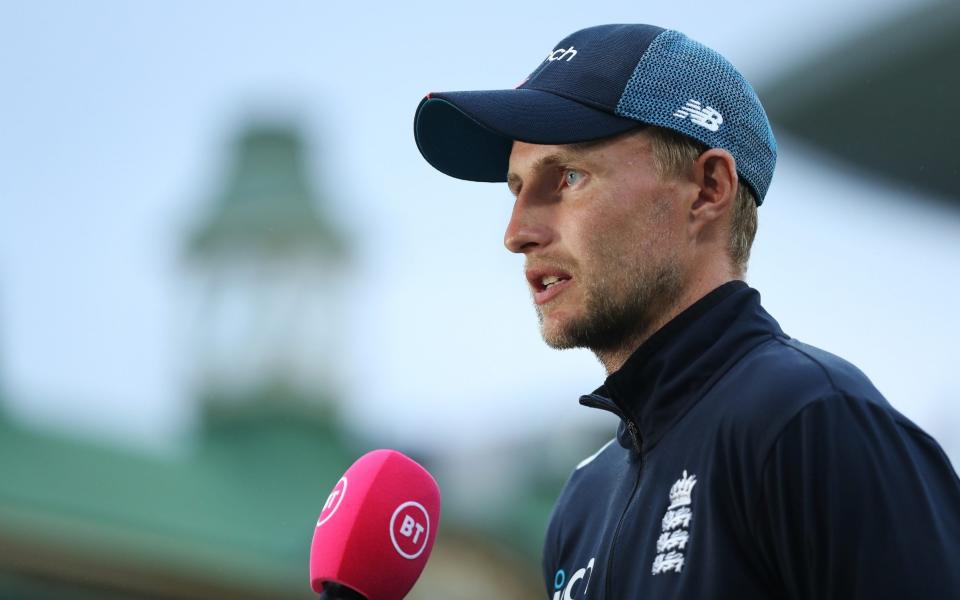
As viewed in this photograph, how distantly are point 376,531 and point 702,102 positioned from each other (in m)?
0.92

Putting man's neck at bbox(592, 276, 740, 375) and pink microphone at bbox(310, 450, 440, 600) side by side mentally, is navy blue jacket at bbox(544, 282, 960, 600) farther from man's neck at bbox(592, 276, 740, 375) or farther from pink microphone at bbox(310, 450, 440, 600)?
pink microphone at bbox(310, 450, 440, 600)

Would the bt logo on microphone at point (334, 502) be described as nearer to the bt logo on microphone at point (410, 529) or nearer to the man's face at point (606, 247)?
the bt logo on microphone at point (410, 529)

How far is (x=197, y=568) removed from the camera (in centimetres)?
1423

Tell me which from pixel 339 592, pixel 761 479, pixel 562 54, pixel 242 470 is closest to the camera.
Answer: pixel 761 479

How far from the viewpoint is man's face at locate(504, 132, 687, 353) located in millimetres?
2410

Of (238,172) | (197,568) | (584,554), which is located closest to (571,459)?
(197,568)

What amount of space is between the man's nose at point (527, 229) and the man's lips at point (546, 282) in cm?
5

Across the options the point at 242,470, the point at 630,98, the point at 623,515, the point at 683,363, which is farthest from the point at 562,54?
the point at 242,470

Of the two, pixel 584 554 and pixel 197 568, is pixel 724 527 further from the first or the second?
pixel 197 568

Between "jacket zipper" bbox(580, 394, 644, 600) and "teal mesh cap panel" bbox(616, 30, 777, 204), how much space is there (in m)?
0.47

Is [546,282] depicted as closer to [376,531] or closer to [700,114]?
[700,114]

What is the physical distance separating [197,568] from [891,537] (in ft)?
42.6

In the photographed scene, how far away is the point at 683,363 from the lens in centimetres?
233

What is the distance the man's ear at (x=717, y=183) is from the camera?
8.10 feet
